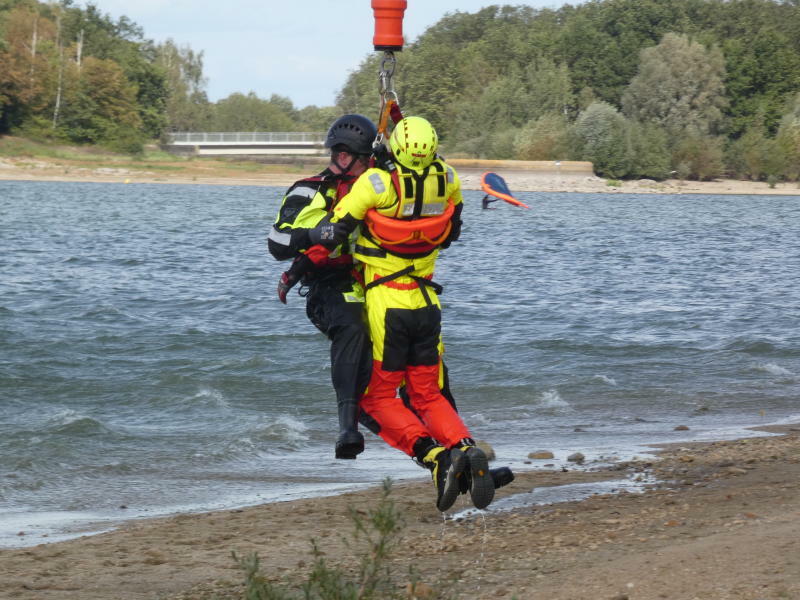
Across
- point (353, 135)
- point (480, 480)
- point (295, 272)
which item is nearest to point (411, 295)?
point (295, 272)

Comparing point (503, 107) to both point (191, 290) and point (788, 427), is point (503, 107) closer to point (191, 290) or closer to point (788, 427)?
point (191, 290)

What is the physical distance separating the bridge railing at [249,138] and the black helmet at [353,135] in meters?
97.2

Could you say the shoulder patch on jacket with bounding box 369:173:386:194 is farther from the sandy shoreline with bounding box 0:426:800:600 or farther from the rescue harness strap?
the sandy shoreline with bounding box 0:426:800:600

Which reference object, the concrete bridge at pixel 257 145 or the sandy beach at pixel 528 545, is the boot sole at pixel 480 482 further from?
the concrete bridge at pixel 257 145

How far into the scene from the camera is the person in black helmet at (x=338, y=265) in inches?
292

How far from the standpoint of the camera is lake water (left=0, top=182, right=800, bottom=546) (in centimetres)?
1180

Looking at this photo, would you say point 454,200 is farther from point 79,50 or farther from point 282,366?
point 79,50

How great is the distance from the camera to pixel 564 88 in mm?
109812

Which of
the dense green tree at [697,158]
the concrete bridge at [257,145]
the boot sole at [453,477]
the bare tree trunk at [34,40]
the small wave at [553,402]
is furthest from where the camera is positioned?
the concrete bridge at [257,145]

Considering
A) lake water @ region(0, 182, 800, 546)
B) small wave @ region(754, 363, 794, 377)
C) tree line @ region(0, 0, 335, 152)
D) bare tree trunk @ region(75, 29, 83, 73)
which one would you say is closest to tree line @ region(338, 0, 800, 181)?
tree line @ region(0, 0, 335, 152)

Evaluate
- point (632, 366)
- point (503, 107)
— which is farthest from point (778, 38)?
point (632, 366)

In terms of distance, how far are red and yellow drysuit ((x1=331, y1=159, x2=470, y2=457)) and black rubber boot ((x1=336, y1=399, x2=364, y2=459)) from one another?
7.0 inches

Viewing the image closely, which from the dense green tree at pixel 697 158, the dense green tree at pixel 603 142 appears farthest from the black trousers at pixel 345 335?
the dense green tree at pixel 697 158

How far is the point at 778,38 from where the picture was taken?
109 m
